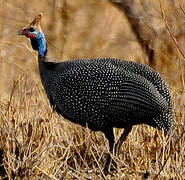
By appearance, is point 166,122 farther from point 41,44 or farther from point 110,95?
point 41,44

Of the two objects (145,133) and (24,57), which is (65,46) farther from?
(145,133)

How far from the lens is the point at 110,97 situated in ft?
17.5

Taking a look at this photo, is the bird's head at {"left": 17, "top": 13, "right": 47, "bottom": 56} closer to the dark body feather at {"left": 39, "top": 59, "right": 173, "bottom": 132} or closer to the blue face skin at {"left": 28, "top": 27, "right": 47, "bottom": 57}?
the blue face skin at {"left": 28, "top": 27, "right": 47, "bottom": 57}

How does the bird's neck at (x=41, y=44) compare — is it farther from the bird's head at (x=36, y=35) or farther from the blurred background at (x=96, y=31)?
the blurred background at (x=96, y=31)

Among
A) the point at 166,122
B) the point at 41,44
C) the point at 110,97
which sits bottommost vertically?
the point at 166,122

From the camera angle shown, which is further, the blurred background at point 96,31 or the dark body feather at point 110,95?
the blurred background at point 96,31

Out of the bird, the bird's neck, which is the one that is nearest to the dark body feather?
the bird

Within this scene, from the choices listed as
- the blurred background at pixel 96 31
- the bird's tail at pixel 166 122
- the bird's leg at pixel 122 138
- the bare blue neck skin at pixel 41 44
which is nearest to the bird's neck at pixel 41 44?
the bare blue neck skin at pixel 41 44

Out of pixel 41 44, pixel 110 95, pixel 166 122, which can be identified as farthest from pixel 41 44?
pixel 166 122

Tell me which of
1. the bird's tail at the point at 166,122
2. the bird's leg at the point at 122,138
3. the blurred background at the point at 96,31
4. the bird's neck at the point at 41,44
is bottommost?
the bird's leg at the point at 122,138

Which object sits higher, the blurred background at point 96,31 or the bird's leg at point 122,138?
the blurred background at point 96,31

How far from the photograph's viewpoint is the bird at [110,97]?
530cm

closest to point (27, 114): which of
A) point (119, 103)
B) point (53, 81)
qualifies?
point (53, 81)

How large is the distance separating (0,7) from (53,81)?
3311 mm
